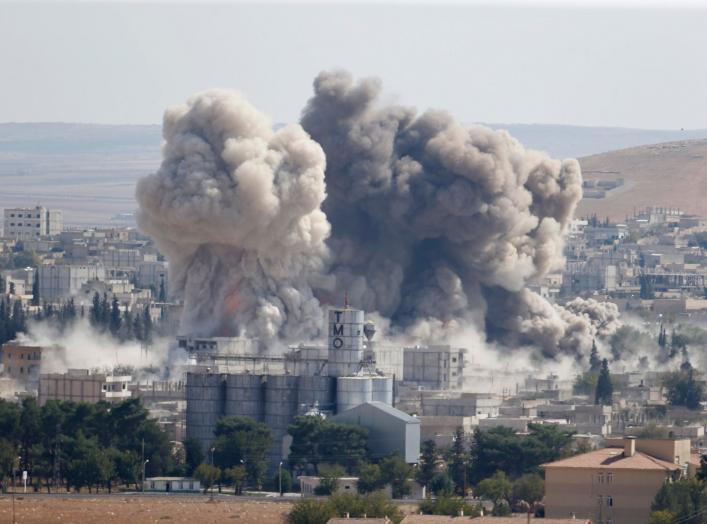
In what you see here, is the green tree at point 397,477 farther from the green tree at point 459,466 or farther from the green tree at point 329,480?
the green tree at point 459,466

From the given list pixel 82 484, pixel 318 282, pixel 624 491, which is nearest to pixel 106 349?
pixel 318 282

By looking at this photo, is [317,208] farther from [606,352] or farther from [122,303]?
[122,303]

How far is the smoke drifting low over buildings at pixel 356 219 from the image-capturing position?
440 ft

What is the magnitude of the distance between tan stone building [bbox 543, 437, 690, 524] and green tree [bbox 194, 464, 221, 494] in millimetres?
17926

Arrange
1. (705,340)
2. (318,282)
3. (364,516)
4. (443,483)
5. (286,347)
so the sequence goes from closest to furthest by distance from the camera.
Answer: (364,516)
(443,483)
(286,347)
(318,282)
(705,340)

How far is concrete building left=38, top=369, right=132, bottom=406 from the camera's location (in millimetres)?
122062

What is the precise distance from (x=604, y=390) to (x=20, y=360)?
28694 mm

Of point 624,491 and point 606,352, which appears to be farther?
point 606,352

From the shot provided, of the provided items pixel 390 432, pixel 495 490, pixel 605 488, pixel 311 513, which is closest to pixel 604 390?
pixel 390 432

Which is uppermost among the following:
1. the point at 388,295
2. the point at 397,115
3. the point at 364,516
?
the point at 397,115

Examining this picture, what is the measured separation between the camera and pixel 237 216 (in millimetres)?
132750

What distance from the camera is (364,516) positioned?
8200 cm

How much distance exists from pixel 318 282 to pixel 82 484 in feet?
127

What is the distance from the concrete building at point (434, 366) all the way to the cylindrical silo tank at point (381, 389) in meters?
22.5
